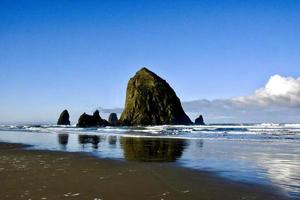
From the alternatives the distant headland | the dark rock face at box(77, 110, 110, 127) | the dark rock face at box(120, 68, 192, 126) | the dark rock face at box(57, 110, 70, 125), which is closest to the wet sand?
the distant headland

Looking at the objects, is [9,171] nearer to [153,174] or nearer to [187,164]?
[153,174]

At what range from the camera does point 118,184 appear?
38.4ft

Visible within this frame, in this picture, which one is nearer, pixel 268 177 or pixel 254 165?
pixel 268 177

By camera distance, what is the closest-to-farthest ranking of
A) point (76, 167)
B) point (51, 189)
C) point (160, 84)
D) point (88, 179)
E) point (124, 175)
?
point (51, 189)
point (88, 179)
point (124, 175)
point (76, 167)
point (160, 84)

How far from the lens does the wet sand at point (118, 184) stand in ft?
32.6

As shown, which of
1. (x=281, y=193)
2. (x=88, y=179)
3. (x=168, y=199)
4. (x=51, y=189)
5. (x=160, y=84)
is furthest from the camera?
(x=160, y=84)

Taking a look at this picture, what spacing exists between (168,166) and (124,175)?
10.3 ft

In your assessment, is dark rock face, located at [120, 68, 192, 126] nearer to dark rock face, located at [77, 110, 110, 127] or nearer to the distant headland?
the distant headland

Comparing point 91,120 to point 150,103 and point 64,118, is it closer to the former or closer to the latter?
point 150,103

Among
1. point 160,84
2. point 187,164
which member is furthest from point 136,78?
point 187,164

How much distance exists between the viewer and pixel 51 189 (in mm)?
10773

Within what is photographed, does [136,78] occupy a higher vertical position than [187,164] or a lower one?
higher

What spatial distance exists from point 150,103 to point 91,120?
24.5 meters

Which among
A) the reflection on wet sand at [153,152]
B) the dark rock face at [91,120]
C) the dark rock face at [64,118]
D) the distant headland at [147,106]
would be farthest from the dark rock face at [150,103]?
the reflection on wet sand at [153,152]
